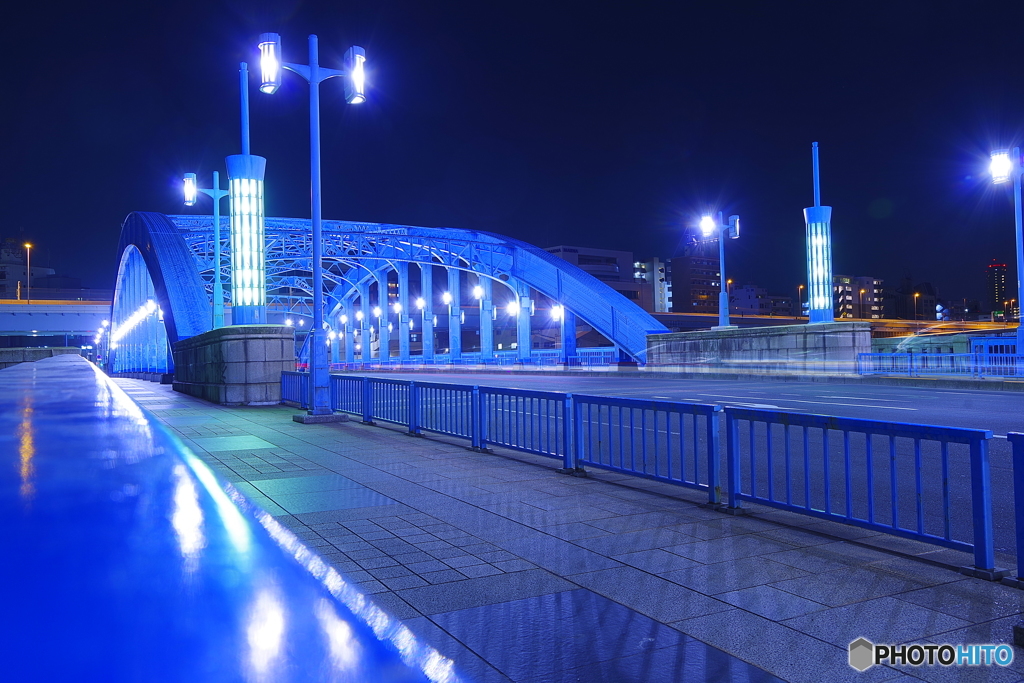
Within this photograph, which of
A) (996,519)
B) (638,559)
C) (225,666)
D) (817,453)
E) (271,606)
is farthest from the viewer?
(817,453)

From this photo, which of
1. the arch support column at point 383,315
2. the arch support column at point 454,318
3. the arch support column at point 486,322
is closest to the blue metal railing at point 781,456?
the arch support column at point 486,322

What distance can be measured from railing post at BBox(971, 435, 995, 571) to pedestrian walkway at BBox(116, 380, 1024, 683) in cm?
17

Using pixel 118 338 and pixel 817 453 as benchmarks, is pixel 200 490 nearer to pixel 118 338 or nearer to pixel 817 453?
pixel 817 453

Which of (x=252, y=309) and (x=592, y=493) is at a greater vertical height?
(x=252, y=309)

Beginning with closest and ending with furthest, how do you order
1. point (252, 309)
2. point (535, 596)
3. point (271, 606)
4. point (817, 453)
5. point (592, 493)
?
point (271, 606), point (535, 596), point (592, 493), point (817, 453), point (252, 309)

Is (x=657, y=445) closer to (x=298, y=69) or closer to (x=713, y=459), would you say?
(x=713, y=459)

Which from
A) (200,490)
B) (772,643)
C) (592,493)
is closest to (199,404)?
(200,490)

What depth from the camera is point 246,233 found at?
20.7 meters

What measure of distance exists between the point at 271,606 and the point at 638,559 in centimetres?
249

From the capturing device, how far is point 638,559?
545 cm

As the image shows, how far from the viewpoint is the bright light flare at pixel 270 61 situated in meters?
15.5

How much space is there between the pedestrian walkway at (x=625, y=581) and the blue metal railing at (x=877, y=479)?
23cm
